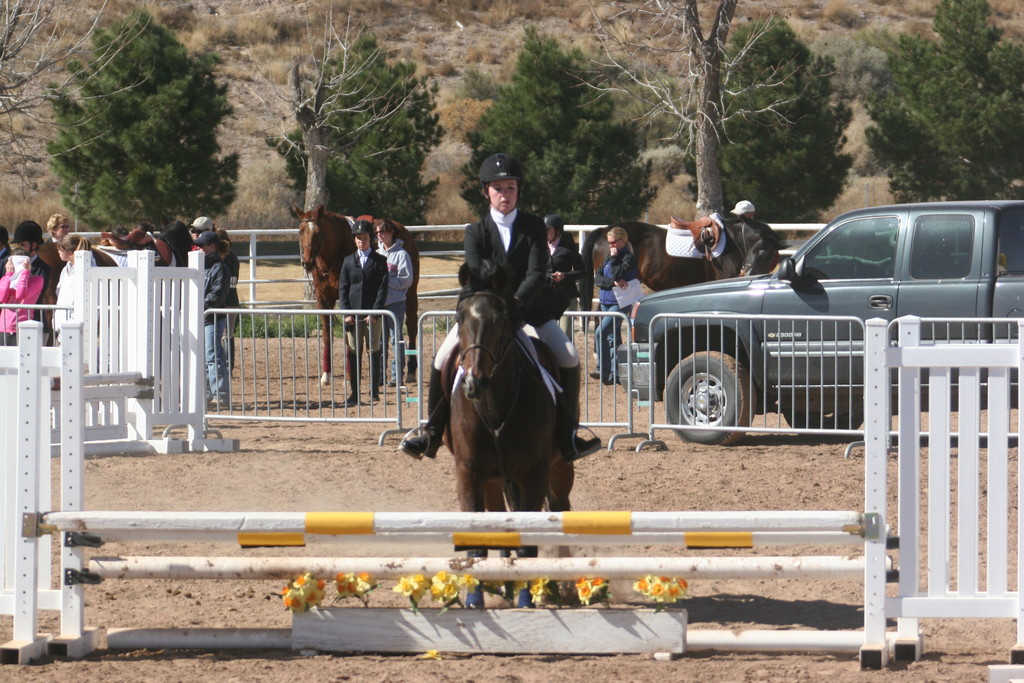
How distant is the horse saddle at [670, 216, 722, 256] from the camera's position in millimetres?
17234

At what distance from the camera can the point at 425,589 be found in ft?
19.9

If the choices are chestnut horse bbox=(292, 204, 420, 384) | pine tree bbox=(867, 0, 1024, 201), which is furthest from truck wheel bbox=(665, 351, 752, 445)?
pine tree bbox=(867, 0, 1024, 201)

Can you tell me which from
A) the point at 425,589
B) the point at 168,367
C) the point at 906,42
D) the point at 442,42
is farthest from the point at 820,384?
the point at 442,42

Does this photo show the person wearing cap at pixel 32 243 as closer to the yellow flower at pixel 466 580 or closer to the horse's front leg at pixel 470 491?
the horse's front leg at pixel 470 491

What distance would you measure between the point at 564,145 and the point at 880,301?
20911 mm

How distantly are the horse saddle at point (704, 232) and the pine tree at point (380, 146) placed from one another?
15466 mm

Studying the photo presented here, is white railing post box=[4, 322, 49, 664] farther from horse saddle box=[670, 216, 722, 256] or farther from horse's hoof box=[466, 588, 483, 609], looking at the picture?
horse saddle box=[670, 216, 722, 256]

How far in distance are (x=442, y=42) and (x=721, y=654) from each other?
54.5 meters

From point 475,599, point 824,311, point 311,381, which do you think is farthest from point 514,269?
point 311,381

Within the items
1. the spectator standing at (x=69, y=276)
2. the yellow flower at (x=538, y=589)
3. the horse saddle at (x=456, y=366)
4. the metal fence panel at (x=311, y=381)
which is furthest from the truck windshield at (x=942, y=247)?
the spectator standing at (x=69, y=276)

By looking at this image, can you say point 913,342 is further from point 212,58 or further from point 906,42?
point 906,42

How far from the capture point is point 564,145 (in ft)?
106

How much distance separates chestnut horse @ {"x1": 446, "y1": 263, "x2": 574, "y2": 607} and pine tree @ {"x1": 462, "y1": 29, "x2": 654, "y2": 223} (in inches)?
989

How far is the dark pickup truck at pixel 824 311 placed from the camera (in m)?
11.6
